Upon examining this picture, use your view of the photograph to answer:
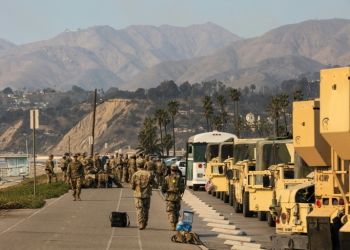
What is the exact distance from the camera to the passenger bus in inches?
1645

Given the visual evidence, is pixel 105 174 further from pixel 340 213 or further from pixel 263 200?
pixel 340 213

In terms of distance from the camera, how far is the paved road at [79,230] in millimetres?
16922

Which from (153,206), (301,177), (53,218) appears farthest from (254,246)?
(153,206)

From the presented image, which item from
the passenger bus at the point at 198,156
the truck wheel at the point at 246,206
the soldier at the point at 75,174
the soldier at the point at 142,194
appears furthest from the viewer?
the passenger bus at the point at 198,156

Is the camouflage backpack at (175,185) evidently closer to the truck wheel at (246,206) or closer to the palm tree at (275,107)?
Answer: the truck wheel at (246,206)

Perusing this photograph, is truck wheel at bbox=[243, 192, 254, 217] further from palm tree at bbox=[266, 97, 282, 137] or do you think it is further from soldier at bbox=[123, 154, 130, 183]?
palm tree at bbox=[266, 97, 282, 137]

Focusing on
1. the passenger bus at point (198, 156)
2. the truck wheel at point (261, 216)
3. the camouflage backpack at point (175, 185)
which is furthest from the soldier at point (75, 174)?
the camouflage backpack at point (175, 185)

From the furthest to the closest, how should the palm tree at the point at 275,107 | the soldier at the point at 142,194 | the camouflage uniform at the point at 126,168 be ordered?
1. the palm tree at the point at 275,107
2. the camouflage uniform at the point at 126,168
3. the soldier at the point at 142,194

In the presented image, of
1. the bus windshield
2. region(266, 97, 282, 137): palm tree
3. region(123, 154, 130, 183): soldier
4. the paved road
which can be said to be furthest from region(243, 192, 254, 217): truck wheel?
region(266, 97, 282, 137): palm tree

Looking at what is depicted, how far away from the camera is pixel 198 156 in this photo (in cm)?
4184

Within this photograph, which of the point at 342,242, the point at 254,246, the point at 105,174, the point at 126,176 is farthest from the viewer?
the point at 126,176

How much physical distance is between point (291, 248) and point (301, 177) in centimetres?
505

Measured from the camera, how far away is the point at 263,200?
22.5 meters

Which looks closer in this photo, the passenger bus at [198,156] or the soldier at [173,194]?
the soldier at [173,194]
